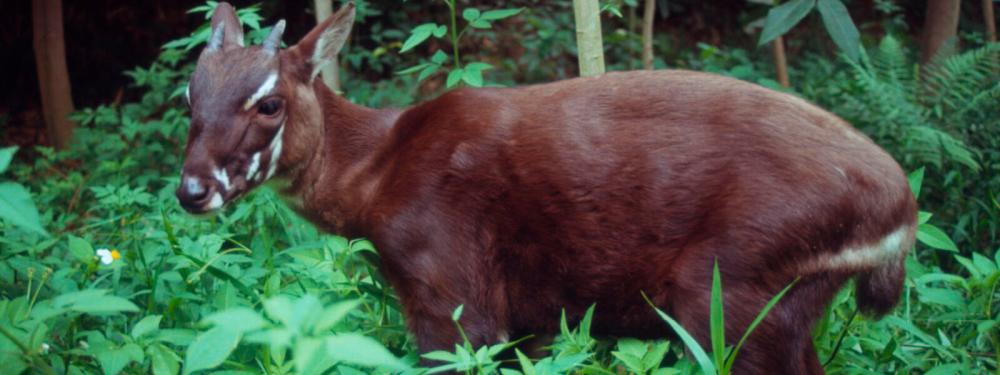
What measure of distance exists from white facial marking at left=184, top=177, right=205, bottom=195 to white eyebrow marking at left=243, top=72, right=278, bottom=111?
31 centimetres

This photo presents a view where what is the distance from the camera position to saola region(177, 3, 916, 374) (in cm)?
317

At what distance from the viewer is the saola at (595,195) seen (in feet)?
10.4

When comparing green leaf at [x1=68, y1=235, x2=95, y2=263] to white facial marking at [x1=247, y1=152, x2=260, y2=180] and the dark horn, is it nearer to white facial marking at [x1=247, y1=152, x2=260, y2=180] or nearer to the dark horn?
white facial marking at [x1=247, y1=152, x2=260, y2=180]

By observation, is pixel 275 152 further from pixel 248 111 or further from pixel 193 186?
pixel 193 186

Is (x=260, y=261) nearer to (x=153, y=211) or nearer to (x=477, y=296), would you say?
(x=477, y=296)

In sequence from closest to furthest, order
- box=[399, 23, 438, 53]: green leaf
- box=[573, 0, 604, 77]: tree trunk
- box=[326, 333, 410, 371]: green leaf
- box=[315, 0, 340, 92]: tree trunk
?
box=[326, 333, 410, 371]: green leaf → box=[399, 23, 438, 53]: green leaf → box=[573, 0, 604, 77]: tree trunk → box=[315, 0, 340, 92]: tree trunk

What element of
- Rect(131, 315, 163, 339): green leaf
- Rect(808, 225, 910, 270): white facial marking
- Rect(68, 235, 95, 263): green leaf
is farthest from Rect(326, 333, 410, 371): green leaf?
Rect(68, 235, 95, 263): green leaf

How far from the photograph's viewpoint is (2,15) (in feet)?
27.7

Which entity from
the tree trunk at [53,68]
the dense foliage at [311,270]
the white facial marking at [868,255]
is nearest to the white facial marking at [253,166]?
the dense foliage at [311,270]

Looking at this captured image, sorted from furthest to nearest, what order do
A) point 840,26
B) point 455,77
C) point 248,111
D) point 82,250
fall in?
point 840,26
point 455,77
point 82,250
point 248,111

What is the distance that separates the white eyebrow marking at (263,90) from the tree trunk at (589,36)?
1.41 metres

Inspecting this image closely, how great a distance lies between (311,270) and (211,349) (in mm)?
977

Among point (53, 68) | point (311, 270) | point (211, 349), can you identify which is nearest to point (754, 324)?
point (311, 270)

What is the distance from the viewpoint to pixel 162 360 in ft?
9.63
